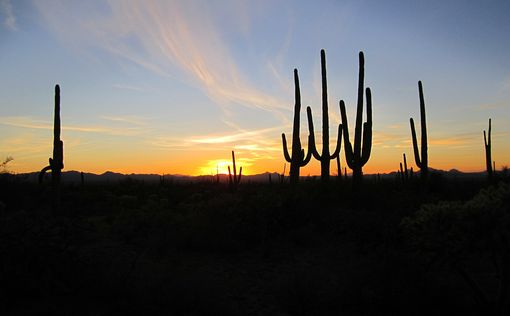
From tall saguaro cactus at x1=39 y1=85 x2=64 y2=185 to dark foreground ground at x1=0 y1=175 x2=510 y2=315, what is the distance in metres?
2.31

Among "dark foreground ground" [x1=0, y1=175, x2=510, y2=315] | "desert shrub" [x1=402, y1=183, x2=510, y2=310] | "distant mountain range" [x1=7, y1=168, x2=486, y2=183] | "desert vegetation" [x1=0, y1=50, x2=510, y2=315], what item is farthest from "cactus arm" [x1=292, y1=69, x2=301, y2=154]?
"desert shrub" [x1=402, y1=183, x2=510, y2=310]

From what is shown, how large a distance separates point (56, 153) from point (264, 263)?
701 centimetres

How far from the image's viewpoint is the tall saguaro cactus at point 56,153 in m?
11.3

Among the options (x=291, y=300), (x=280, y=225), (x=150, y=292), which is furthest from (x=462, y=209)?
(x=280, y=225)

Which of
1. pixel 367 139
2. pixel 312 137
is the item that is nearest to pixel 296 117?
pixel 312 137

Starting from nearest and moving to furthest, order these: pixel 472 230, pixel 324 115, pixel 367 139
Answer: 1. pixel 472 230
2. pixel 367 139
3. pixel 324 115

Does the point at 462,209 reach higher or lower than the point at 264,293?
higher

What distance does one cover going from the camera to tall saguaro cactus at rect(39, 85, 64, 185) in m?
11.3

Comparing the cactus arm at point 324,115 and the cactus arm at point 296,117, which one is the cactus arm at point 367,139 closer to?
the cactus arm at point 324,115

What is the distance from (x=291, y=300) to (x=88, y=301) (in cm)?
278

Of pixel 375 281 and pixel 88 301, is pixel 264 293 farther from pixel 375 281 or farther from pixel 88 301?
pixel 88 301

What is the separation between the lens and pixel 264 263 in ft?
27.2

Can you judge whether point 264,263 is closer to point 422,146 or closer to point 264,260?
point 264,260

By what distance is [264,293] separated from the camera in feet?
22.0
